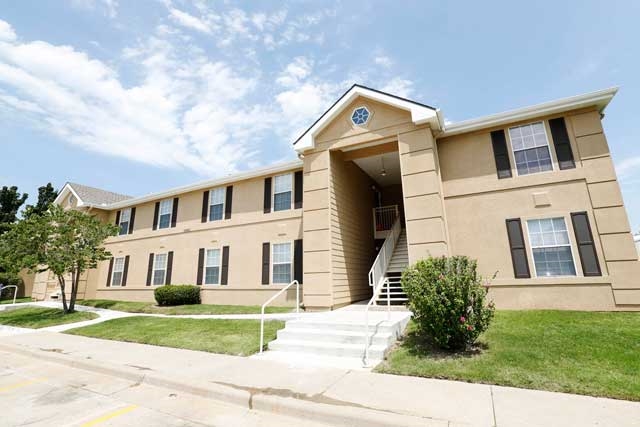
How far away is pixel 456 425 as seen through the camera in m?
3.27

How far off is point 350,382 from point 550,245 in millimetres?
7396

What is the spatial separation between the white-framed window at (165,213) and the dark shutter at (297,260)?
8016 mm

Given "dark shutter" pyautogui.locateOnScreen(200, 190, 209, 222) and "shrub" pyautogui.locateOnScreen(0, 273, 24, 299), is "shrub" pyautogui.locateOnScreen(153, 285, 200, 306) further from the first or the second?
"shrub" pyautogui.locateOnScreen(0, 273, 24, 299)

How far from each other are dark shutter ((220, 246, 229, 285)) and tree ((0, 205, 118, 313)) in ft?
18.2

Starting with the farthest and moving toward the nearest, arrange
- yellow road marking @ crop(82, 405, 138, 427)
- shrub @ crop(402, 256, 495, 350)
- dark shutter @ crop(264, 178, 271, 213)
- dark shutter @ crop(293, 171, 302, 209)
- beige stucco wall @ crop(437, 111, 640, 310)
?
dark shutter @ crop(264, 178, 271, 213) < dark shutter @ crop(293, 171, 302, 209) < beige stucco wall @ crop(437, 111, 640, 310) < shrub @ crop(402, 256, 495, 350) < yellow road marking @ crop(82, 405, 138, 427)

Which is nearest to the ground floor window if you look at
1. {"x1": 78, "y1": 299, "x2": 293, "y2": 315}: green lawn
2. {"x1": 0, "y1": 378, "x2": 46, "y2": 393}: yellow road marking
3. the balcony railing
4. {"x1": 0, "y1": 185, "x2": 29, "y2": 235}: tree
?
{"x1": 78, "y1": 299, "x2": 293, "y2": 315}: green lawn

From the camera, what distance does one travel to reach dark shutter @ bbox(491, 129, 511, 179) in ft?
31.3

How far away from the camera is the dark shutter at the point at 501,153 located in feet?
31.3

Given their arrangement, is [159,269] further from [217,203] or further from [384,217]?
[384,217]

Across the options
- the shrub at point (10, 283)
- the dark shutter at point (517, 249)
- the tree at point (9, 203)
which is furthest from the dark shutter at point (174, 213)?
the tree at point (9, 203)

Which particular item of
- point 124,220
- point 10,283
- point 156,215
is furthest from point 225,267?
point 10,283

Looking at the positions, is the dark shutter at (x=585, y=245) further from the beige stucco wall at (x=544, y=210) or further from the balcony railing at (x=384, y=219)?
the balcony railing at (x=384, y=219)

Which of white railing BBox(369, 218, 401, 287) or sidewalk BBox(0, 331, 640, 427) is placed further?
white railing BBox(369, 218, 401, 287)

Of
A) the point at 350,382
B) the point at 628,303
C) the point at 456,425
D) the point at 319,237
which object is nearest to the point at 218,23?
the point at 319,237
